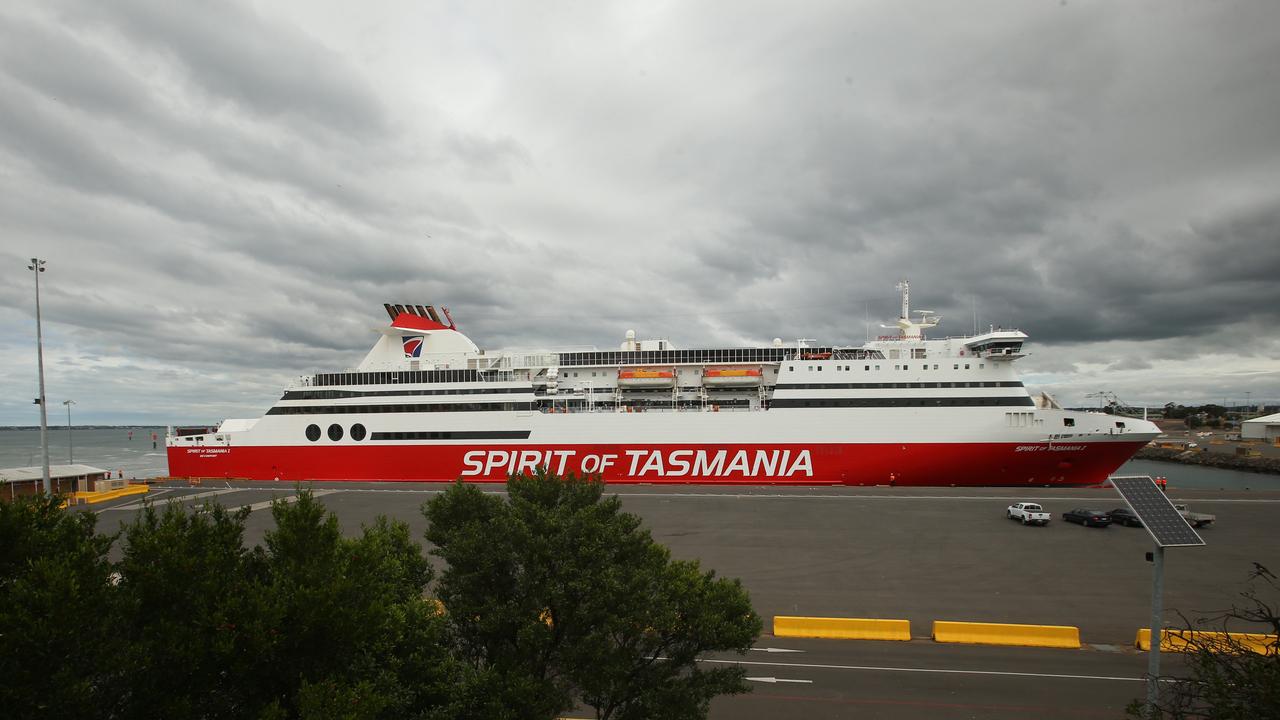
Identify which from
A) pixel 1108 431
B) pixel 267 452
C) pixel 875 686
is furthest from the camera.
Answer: pixel 267 452

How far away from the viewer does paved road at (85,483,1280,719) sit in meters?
9.79

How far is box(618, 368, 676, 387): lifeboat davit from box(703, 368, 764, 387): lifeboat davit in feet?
6.59

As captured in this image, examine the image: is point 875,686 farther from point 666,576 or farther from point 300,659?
point 300,659

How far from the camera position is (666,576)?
7.39 metres

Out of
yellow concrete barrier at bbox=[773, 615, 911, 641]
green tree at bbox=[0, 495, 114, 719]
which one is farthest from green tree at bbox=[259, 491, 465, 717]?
yellow concrete barrier at bbox=[773, 615, 911, 641]

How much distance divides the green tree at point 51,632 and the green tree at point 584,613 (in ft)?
10.1

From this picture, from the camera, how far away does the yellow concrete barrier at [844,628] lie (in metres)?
12.0

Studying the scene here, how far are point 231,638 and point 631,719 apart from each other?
4.23 meters

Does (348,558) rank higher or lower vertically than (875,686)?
higher

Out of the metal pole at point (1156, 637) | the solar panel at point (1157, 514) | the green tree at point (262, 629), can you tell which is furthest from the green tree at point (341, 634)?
the solar panel at point (1157, 514)

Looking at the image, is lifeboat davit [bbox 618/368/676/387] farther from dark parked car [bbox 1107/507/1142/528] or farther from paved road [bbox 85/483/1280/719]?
dark parked car [bbox 1107/507/1142/528]

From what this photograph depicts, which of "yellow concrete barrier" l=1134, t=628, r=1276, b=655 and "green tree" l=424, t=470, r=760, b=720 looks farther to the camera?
"green tree" l=424, t=470, r=760, b=720

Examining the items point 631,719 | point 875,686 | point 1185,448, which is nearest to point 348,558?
point 631,719

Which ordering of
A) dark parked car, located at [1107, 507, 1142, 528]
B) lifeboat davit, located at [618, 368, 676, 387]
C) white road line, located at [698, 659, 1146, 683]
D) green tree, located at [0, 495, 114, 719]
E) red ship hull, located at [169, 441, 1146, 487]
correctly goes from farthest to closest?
lifeboat davit, located at [618, 368, 676, 387] < red ship hull, located at [169, 441, 1146, 487] < dark parked car, located at [1107, 507, 1142, 528] < white road line, located at [698, 659, 1146, 683] < green tree, located at [0, 495, 114, 719]
